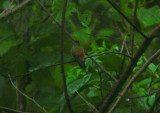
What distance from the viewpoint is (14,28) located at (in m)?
3.72

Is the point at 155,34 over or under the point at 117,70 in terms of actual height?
over

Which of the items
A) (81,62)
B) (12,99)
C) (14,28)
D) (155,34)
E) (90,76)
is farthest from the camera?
(14,28)

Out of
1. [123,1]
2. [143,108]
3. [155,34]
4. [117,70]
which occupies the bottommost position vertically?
[143,108]

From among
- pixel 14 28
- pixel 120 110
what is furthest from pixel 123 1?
pixel 14 28

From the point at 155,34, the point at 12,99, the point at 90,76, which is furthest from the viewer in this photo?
the point at 12,99

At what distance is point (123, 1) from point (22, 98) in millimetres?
1608

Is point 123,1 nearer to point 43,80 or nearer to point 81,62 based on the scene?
point 81,62

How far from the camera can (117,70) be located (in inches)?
89.6

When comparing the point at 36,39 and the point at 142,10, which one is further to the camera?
the point at 36,39

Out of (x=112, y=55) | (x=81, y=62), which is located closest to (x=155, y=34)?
(x=112, y=55)

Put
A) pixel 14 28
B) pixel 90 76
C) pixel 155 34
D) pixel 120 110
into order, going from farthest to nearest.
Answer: pixel 14 28
pixel 120 110
pixel 90 76
pixel 155 34

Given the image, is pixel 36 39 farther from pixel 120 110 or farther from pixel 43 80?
pixel 120 110

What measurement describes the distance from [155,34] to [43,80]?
2.11m

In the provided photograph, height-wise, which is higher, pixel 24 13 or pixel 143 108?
pixel 24 13
